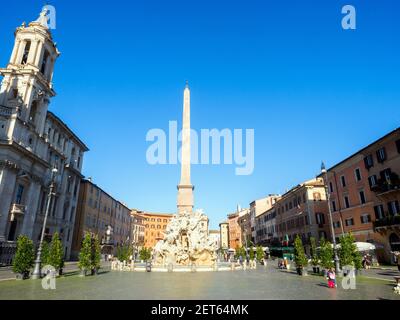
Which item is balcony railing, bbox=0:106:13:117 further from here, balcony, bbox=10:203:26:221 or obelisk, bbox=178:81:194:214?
obelisk, bbox=178:81:194:214

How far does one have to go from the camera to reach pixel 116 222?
230 ft

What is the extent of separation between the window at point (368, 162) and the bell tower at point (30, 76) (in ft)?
143

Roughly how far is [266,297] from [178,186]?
2094 centimetres

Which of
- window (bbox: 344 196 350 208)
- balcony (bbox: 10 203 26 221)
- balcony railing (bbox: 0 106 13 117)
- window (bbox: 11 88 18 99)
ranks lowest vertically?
balcony (bbox: 10 203 26 221)

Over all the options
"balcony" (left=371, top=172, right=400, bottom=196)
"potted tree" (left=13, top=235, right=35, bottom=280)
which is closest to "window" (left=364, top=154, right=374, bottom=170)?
"balcony" (left=371, top=172, right=400, bottom=196)

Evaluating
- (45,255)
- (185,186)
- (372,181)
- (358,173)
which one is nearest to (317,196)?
(358,173)

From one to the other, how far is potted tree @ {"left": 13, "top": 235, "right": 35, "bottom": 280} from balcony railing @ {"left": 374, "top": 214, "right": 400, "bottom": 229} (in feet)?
106

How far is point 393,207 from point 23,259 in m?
34.6

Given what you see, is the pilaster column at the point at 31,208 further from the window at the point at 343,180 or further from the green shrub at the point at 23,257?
the window at the point at 343,180

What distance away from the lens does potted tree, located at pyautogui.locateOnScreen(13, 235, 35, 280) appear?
1723 centimetres

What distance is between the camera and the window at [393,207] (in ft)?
94.8

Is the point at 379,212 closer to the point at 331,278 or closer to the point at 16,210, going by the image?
the point at 331,278

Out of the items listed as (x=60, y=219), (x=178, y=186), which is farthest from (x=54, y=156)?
(x=178, y=186)

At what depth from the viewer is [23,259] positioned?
57.5ft
